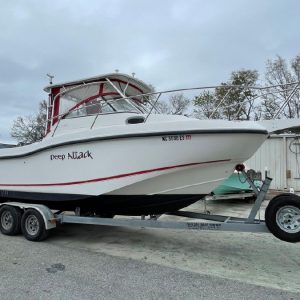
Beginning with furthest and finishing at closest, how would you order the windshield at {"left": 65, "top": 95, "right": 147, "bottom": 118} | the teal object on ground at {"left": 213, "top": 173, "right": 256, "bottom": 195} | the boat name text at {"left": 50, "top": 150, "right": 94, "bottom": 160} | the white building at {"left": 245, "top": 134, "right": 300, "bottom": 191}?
the white building at {"left": 245, "top": 134, "right": 300, "bottom": 191}, the teal object on ground at {"left": 213, "top": 173, "right": 256, "bottom": 195}, the windshield at {"left": 65, "top": 95, "right": 147, "bottom": 118}, the boat name text at {"left": 50, "top": 150, "right": 94, "bottom": 160}

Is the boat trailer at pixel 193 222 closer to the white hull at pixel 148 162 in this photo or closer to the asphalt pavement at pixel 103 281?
the white hull at pixel 148 162

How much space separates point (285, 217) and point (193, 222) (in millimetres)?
1378

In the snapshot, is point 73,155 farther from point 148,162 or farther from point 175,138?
point 175,138

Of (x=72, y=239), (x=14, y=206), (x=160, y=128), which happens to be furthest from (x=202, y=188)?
(x=14, y=206)

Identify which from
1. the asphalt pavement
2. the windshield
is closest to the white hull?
the windshield

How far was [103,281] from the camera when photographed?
172 inches

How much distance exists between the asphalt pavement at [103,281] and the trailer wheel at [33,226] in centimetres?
69

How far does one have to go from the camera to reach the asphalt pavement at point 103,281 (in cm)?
394

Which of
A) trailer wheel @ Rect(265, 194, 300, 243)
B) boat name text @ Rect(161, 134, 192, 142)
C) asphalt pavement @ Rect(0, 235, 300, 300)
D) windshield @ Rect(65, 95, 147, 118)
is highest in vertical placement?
windshield @ Rect(65, 95, 147, 118)

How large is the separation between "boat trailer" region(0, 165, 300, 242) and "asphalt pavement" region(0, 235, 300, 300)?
0.65m

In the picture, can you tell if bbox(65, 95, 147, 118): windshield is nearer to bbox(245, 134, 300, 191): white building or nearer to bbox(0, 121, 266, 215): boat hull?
bbox(0, 121, 266, 215): boat hull

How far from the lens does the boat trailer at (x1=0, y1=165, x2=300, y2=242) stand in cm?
468

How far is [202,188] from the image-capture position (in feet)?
17.7

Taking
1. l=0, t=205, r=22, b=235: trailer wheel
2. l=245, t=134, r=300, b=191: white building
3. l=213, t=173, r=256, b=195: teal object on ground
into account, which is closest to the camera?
l=0, t=205, r=22, b=235: trailer wheel
